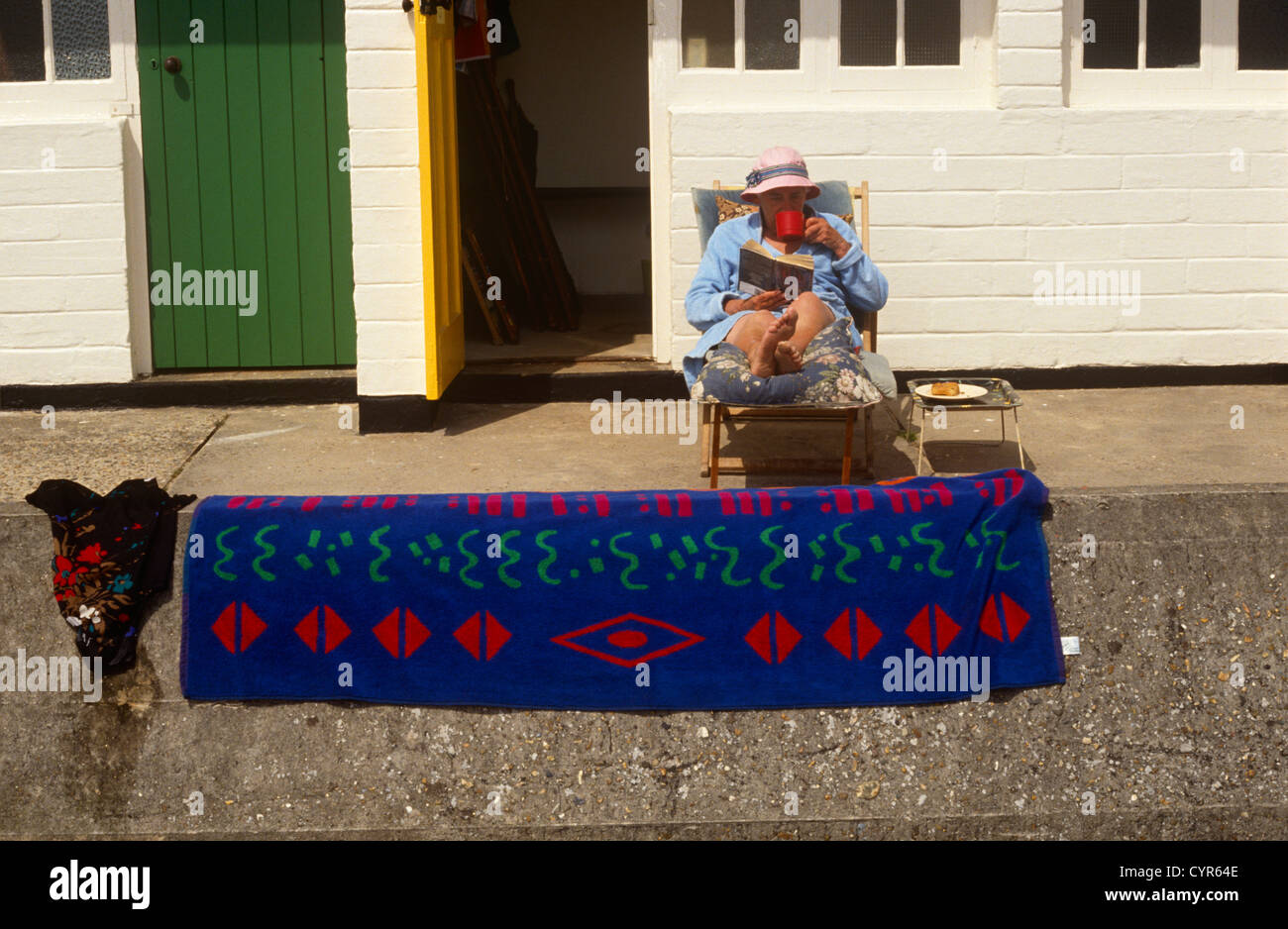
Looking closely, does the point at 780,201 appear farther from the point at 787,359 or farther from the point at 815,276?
the point at 787,359

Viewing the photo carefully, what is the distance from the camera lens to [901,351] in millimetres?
7762

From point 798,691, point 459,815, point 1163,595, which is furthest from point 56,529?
point 1163,595

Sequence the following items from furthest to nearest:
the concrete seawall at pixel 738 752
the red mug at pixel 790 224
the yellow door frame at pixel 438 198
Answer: the yellow door frame at pixel 438 198, the red mug at pixel 790 224, the concrete seawall at pixel 738 752

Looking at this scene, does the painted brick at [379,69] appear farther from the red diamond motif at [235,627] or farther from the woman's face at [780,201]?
the red diamond motif at [235,627]

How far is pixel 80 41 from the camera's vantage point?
25.3 ft

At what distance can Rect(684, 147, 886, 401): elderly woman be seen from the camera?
6.17 metres

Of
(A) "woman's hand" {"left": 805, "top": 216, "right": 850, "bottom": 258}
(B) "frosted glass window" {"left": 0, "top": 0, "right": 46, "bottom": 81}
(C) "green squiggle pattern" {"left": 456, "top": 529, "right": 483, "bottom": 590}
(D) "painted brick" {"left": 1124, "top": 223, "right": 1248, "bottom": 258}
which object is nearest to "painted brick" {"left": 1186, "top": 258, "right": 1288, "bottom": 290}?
(D) "painted brick" {"left": 1124, "top": 223, "right": 1248, "bottom": 258}

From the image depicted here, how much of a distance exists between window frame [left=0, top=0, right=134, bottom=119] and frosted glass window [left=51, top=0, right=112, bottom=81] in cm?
3

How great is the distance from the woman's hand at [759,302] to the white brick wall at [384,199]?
165 centimetres

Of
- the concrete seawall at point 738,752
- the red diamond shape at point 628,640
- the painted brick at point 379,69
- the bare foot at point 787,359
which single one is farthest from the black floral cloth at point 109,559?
the painted brick at point 379,69

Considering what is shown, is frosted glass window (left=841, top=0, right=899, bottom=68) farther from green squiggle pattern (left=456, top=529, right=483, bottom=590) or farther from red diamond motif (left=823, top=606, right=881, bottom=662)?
green squiggle pattern (left=456, top=529, right=483, bottom=590)

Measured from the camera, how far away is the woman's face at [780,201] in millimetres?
6422

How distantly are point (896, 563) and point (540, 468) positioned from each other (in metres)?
2.28

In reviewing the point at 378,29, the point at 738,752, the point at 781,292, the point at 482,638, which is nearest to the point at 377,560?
the point at 482,638
